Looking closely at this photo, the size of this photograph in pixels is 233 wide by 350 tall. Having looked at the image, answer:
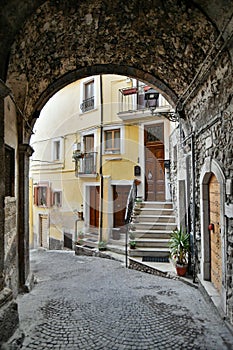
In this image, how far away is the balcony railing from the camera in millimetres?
11500

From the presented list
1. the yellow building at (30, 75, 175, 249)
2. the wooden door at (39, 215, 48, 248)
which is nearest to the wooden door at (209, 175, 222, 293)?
the yellow building at (30, 75, 175, 249)

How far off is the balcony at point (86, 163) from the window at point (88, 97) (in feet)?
6.62

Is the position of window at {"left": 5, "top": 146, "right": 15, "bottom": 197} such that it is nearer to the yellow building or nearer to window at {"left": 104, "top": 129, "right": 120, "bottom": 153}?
the yellow building

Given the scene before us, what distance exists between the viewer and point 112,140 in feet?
35.7

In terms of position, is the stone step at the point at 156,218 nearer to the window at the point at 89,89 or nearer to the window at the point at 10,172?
the window at the point at 10,172

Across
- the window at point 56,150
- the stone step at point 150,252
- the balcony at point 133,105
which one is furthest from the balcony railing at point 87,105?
the stone step at point 150,252

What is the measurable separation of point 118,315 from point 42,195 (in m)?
10.8

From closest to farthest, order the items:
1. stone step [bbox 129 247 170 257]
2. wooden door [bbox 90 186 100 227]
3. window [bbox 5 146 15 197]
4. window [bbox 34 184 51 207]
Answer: window [bbox 5 146 15 197] → stone step [bbox 129 247 170 257] → wooden door [bbox 90 186 100 227] → window [bbox 34 184 51 207]

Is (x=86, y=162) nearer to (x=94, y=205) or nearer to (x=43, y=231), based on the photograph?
(x=94, y=205)

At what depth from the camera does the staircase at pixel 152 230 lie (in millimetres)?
6758

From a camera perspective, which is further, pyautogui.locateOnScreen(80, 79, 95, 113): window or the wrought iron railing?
pyautogui.locateOnScreen(80, 79, 95, 113): window

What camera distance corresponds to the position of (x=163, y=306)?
407 cm

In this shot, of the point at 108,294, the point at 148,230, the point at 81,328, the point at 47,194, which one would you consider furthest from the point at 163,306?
the point at 47,194

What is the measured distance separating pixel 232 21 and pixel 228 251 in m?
2.54
